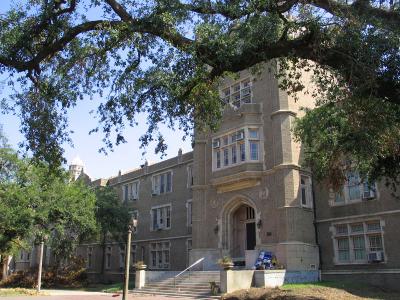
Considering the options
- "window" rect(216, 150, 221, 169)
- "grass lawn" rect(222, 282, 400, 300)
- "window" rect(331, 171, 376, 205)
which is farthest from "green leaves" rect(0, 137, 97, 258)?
"window" rect(331, 171, 376, 205)

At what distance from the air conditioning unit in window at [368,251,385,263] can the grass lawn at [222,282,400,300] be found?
1680 millimetres

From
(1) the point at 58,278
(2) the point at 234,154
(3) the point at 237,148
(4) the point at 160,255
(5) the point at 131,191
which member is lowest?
(1) the point at 58,278

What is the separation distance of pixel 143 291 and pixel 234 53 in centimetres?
1961

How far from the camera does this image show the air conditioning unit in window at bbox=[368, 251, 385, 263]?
23.2 meters

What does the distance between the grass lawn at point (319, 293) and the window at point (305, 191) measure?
5544 mm

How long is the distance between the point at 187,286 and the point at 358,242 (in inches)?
372

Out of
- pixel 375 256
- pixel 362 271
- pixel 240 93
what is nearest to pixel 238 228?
pixel 362 271

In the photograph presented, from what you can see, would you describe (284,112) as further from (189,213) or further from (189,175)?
(189,213)

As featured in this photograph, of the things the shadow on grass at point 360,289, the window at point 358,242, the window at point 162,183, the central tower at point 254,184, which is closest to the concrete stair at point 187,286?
the central tower at point 254,184

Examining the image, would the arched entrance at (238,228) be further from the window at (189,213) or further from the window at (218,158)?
the window at (189,213)

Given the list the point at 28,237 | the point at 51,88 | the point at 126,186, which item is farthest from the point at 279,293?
the point at 126,186

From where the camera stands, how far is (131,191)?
44.9m

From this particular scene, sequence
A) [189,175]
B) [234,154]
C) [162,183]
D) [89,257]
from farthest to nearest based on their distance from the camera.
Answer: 1. [89,257]
2. [162,183]
3. [189,175]
4. [234,154]

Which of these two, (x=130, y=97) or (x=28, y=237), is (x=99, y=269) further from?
(x=130, y=97)
